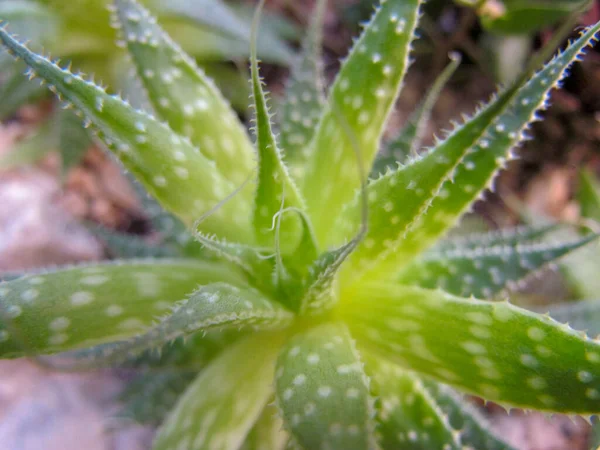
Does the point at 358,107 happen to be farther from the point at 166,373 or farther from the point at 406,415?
the point at 166,373

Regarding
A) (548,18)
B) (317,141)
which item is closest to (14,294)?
(317,141)

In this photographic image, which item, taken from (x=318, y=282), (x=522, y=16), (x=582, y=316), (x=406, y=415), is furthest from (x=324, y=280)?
(x=522, y=16)

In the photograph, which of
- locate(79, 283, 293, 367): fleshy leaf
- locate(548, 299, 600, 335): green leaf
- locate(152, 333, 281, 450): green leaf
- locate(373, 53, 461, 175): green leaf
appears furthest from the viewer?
locate(548, 299, 600, 335): green leaf

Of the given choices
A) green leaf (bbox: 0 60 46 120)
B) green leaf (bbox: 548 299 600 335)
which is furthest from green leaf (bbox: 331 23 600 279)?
green leaf (bbox: 0 60 46 120)

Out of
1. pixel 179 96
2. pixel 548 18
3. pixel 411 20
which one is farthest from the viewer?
pixel 548 18

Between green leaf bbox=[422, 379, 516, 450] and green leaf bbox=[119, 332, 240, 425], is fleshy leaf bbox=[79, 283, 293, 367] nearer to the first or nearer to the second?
green leaf bbox=[119, 332, 240, 425]

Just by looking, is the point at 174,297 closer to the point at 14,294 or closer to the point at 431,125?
the point at 14,294
